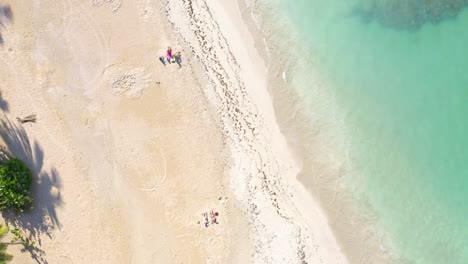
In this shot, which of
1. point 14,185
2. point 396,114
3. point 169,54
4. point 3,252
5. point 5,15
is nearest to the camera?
point 3,252

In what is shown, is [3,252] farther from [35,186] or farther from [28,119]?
[28,119]

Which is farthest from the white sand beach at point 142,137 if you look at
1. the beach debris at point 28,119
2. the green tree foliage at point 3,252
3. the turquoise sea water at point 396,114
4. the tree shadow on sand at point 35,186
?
the turquoise sea water at point 396,114

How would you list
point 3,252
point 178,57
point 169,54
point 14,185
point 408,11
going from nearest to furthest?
point 3,252
point 14,185
point 169,54
point 178,57
point 408,11

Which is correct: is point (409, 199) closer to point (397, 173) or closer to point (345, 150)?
point (397, 173)

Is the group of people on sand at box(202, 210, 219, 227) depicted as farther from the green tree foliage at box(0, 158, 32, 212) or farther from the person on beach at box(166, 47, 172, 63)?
the green tree foliage at box(0, 158, 32, 212)

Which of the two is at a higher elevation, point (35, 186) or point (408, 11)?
point (35, 186)

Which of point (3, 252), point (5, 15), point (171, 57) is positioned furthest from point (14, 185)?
point (171, 57)

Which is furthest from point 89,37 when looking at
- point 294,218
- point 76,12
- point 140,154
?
point 294,218
